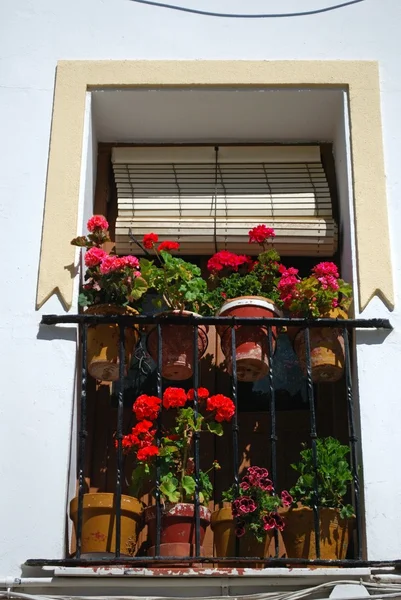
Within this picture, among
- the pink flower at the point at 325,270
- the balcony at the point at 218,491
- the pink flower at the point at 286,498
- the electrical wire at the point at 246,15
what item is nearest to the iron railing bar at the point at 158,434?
the balcony at the point at 218,491

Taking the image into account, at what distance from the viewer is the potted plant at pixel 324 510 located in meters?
5.54

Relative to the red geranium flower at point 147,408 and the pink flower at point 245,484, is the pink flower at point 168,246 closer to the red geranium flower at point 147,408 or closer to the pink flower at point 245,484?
the red geranium flower at point 147,408

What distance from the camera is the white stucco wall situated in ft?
18.1

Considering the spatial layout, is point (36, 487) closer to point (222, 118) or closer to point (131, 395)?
point (131, 395)

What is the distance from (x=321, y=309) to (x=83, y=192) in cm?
136

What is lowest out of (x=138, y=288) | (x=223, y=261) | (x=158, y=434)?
(x=158, y=434)

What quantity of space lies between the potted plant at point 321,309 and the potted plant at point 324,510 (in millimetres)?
474

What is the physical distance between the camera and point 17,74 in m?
6.67

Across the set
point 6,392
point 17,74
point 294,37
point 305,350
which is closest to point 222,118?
point 294,37

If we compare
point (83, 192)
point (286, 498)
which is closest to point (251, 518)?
point (286, 498)

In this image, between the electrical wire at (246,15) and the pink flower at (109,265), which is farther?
the electrical wire at (246,15)

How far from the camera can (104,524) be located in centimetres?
557

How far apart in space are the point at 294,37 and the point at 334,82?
1.22ft

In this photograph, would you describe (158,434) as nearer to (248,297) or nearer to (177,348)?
(177,348)
